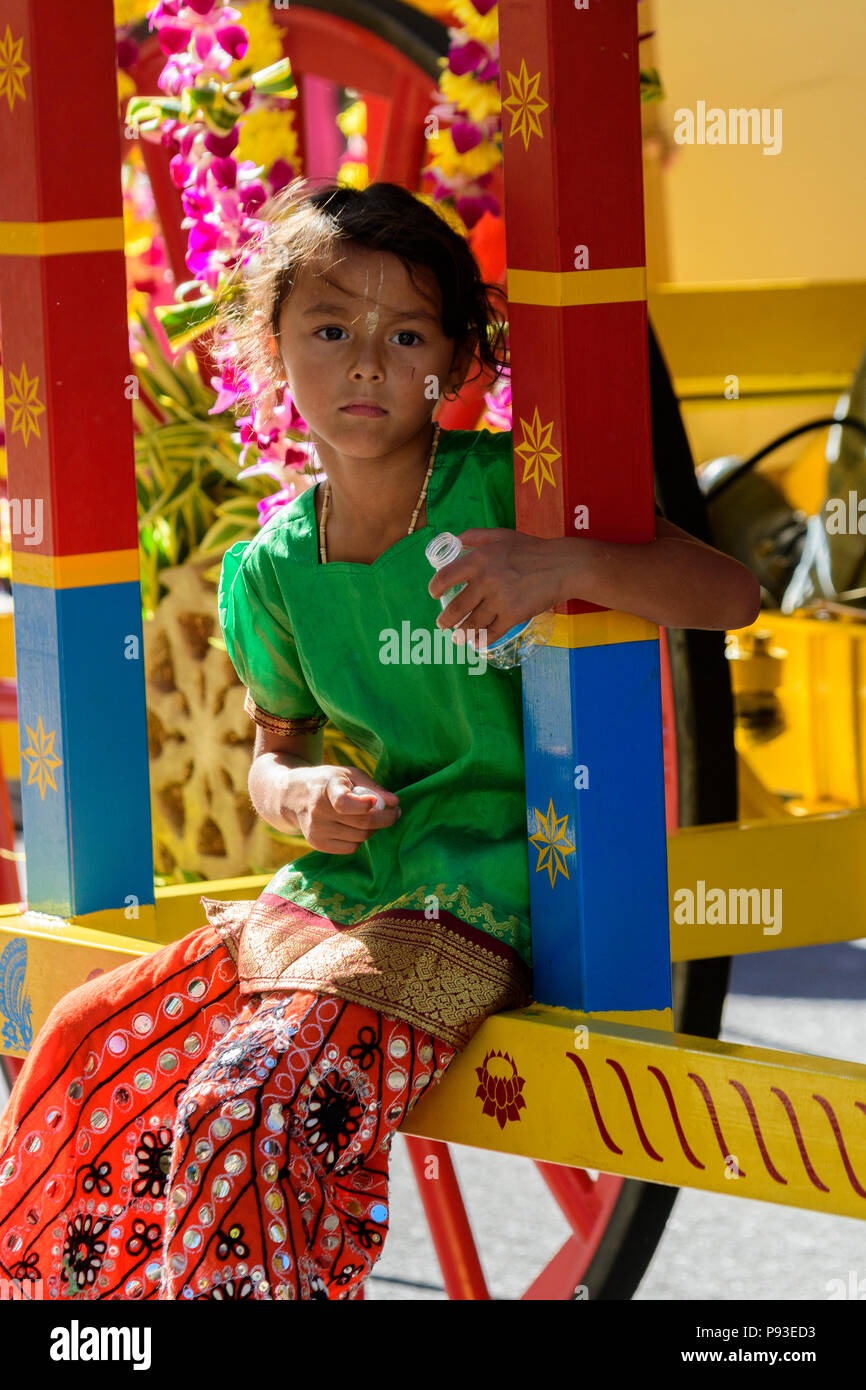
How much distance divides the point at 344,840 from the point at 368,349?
1.26 feet

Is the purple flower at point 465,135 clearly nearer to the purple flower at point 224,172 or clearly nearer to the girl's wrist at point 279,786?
the purple flower at point 224,172

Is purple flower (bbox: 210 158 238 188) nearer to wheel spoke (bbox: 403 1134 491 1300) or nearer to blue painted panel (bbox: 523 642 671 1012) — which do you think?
blue painted panel (bbox: 523 642 671 1012)

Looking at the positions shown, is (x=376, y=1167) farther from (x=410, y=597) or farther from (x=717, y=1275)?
(x=717, y=1275)

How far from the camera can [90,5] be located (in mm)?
1624

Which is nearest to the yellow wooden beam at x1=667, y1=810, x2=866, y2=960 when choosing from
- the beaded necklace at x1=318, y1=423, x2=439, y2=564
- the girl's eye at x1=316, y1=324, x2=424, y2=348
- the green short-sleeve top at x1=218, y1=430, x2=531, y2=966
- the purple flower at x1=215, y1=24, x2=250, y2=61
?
the green short-sleeve top at x1=218, y1=430, x2=531, y2=966

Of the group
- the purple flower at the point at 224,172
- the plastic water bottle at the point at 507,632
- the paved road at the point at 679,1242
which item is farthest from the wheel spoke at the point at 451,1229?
the purple flower at the point at 224,172

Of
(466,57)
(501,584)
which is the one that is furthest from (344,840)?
(466,57)

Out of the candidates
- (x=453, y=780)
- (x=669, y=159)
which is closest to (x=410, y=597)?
(x=453, y=780)

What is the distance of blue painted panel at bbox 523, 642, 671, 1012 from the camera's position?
131 centimetres

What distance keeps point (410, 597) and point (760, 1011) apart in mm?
2571

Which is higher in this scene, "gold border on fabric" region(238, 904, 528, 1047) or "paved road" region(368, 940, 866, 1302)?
"gold border on fabric" region(238, 904, 528, 1047)

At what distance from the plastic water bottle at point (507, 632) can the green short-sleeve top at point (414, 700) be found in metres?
0.05

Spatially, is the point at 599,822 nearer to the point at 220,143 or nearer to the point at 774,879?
the point at 774,879

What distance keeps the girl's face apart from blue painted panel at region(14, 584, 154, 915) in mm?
311
